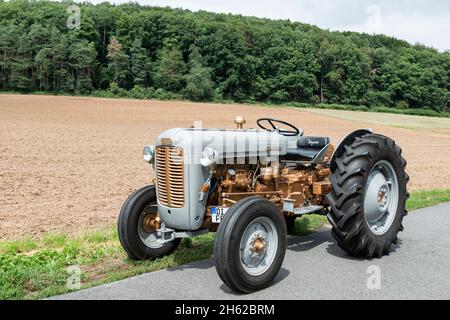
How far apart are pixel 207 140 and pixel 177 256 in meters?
1.49

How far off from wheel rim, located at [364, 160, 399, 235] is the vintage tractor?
0.5 inches

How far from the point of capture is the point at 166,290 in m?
4.12

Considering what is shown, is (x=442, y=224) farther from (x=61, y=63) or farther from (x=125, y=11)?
(x=125, y=11)

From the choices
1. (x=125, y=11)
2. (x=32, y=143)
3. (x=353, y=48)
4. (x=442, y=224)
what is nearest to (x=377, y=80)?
(x=353, y=48)

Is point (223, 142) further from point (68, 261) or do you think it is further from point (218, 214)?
point (68, 261)

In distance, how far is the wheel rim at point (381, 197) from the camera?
5508 mm

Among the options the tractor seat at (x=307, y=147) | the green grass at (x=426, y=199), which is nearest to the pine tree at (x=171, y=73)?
the green grass at (x=426, y=199)

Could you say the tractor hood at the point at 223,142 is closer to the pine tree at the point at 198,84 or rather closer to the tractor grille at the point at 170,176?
the tractor grille at the point at 170,176

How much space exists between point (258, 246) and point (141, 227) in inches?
56.8

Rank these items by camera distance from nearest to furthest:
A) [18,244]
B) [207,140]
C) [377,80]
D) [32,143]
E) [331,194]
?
[207,140], [331,194], [18,244], [32,143], [377,80]

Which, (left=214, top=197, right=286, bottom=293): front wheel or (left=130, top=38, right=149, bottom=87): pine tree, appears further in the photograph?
(left=130, top=38, right=149, bottom=87): pine tree

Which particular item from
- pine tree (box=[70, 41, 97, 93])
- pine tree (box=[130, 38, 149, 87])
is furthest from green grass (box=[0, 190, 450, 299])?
pine tree (box=[130, 38, 149, 87])

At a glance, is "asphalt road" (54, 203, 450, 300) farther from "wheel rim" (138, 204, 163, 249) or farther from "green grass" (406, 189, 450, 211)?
"green grass" (406, 189, 450, 211)

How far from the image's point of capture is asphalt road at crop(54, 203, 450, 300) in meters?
4.07
